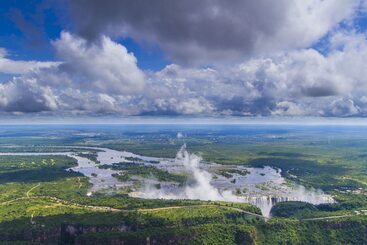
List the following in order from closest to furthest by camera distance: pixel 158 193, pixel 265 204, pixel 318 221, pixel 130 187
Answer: pixel 318 221, pixel 265 204, pixel 158 193, pixel 130 187

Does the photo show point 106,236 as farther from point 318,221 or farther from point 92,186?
point 92,186

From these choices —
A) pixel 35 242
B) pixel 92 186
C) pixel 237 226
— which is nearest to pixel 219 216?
pixel 237 226

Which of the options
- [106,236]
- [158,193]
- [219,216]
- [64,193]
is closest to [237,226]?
[219,216]

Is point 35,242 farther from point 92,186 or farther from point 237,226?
point 92,186

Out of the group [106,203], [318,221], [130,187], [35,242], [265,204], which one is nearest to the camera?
[35,242]

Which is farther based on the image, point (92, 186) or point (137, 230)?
point (92, 186)

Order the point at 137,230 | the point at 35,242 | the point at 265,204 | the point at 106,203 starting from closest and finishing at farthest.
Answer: the point at 35,242
the point at 137,230
the point at 106,203
the point at 265,204

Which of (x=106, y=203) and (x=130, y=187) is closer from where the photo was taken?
(x=106, y=203)

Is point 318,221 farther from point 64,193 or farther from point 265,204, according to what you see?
point 64,193

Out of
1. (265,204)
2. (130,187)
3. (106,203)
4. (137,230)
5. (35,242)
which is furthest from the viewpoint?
(130,187)
